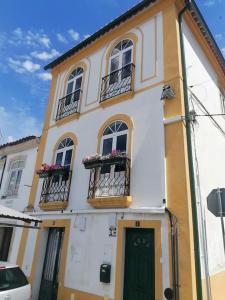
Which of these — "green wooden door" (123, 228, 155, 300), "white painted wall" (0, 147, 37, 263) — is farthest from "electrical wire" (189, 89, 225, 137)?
"white painted wall" (0, 147, 37, 263)

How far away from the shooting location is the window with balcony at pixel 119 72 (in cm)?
960

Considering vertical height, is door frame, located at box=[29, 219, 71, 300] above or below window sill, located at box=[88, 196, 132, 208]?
below

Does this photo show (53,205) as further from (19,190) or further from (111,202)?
(19,190)

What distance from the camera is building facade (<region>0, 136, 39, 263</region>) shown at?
11.2 meters

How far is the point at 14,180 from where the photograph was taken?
13.2m

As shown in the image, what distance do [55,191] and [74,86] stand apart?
16.9 ft

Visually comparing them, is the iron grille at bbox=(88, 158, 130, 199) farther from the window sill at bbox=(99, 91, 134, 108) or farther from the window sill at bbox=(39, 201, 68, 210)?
the window sill at bbox=(99, 91, 134, 108)

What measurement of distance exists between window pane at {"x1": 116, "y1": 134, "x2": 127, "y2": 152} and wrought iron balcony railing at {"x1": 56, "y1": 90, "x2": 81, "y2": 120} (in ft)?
10.3

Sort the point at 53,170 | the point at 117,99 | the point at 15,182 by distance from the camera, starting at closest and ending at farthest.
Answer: the point at 117,99 → the point at 53,170 → the point at 15,182

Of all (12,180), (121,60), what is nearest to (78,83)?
(121,60)


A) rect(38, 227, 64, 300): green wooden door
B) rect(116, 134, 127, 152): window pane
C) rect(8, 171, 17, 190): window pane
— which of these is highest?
rect(116, 134, 127, 152): window pane

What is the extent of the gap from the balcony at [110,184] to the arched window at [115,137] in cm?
67

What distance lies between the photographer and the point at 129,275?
23.1ft

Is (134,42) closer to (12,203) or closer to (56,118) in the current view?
(56,118)
